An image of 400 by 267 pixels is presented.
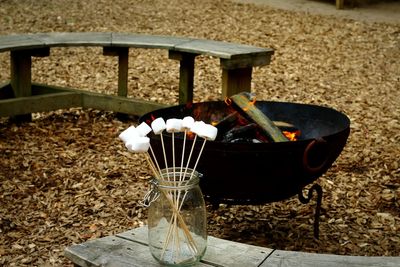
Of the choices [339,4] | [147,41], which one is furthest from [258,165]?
[339,4]

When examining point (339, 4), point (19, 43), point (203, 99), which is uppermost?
point (339, 4)

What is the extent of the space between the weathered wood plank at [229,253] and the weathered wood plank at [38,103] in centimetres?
328

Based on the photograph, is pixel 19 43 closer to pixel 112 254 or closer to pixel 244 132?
pixel 244 132

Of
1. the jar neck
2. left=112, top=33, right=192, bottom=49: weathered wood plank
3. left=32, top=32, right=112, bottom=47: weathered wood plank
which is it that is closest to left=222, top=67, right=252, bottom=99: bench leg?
left=112, top=33, right=192, bottom=49: weathered wood plank

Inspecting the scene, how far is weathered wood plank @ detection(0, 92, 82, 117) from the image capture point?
573 centimetres

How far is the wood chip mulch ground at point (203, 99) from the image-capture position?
399 centimetres

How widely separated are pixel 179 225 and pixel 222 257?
210 mm

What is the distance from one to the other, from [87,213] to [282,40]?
5347 millimetres

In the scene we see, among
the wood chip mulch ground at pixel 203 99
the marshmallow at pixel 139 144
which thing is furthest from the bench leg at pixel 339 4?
the marshmallow at pixel 139 144

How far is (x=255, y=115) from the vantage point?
3.85 metres

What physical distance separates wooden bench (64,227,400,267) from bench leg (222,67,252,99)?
2762 millimetres

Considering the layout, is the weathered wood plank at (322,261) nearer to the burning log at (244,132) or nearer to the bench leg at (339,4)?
the burning log at (244,132)

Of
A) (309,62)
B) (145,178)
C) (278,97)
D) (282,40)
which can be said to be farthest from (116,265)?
(282,40)

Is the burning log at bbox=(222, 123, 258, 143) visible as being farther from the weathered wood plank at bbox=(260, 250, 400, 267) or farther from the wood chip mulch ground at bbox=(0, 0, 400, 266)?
the weathered wood plank at bbox=(260, 250, 400, 267)
